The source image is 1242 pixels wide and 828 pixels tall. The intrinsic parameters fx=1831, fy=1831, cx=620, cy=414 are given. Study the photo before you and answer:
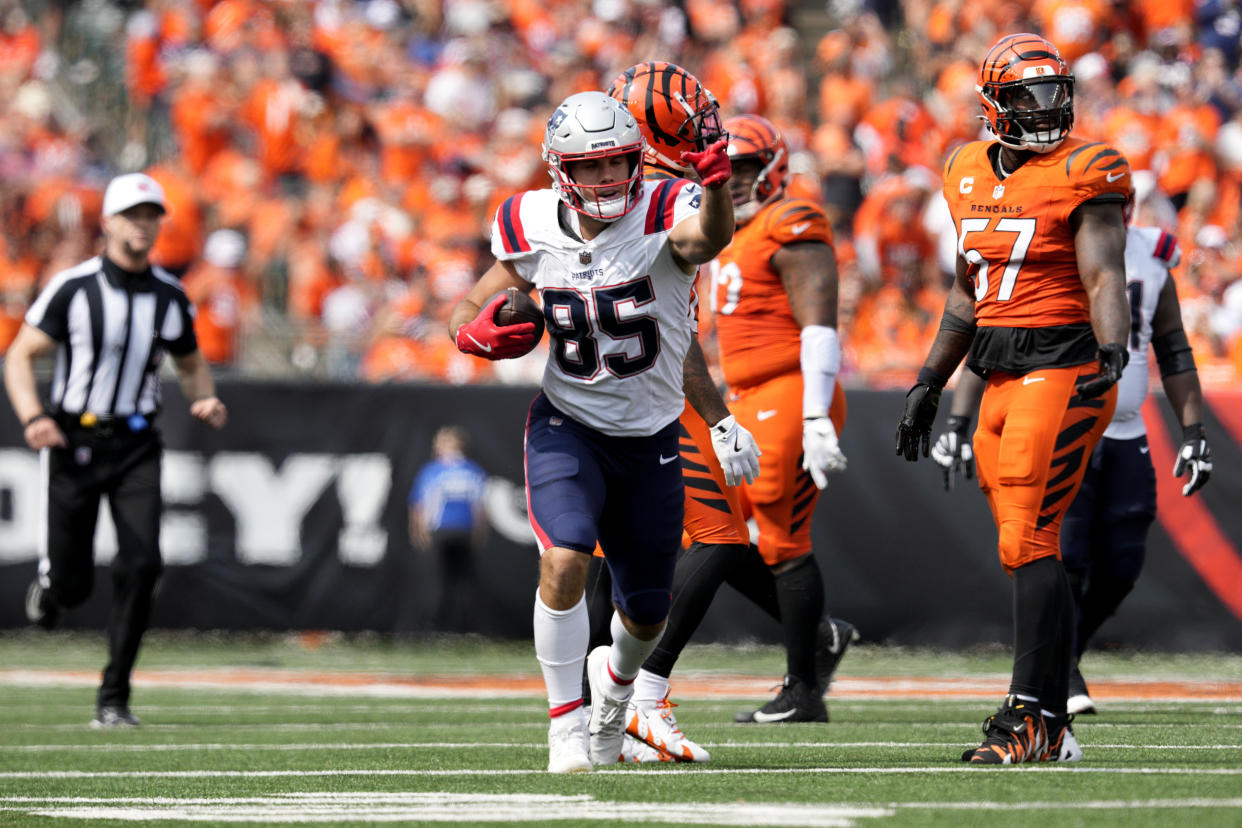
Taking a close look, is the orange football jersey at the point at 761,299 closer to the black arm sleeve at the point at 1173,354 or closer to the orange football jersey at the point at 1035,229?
the black arm sleeve at the point at 1173,354

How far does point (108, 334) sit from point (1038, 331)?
4.33 meters

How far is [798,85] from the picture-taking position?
49.4ft

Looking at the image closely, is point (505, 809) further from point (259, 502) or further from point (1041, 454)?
point (259, 502)

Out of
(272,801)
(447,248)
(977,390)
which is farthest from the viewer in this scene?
(447,248)

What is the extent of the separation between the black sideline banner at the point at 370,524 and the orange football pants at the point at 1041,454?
5689 millimetres

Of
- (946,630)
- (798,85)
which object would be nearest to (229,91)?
(798,85)

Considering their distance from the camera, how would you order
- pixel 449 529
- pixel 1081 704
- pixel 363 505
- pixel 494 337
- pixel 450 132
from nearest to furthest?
1. pixel 494 337
2. pixel 1081 704
3. pixel 449 529
4. pixel 363 505
5. pixel 450 132

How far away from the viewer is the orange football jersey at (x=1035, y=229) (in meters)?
5.31

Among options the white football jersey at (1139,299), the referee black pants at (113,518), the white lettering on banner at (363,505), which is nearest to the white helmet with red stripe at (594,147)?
the white football jersey at (1139,299)

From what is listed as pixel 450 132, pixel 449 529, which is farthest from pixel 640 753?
pixel 450 132

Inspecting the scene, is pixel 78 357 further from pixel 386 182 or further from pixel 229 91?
pixel 229 91

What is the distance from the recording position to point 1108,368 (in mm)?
5078

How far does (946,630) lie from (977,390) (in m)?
5.26

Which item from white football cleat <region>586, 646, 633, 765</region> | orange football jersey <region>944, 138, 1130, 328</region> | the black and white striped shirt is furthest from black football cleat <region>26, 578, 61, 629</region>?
orange football jersey <region>944, 138, 1130, 328</region>
